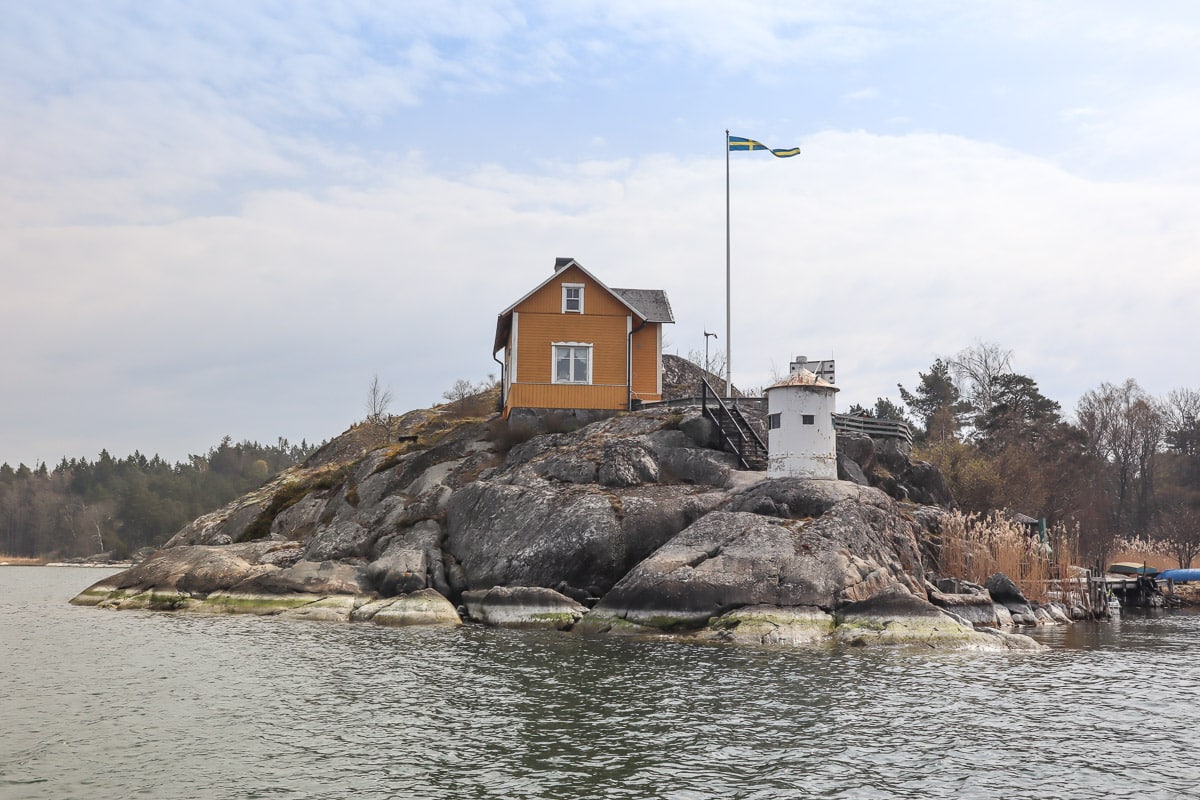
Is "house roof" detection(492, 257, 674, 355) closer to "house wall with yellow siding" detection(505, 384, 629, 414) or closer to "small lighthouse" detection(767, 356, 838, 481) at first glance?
"house wall with yellow siding" detection(505, 384, 629, 414)

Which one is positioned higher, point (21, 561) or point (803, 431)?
point (803, 431)

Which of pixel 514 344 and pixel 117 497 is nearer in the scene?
pixel 514 344

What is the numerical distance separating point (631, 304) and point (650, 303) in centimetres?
256

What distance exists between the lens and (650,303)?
51.6m

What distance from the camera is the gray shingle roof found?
49.2m

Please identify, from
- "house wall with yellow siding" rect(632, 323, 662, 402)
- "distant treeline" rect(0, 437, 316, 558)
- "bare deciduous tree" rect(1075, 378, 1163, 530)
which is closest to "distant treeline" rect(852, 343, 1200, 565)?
"bare deciduous tree" rect(1075, 378, 1163, 530)

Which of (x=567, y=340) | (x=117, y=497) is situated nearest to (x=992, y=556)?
(x=567, y=340)

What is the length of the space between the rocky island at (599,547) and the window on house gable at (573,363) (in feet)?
6.74

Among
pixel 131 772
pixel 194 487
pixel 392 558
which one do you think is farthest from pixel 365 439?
pixel 194 487

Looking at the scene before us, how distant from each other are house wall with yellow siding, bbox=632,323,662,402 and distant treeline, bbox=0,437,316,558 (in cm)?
7989

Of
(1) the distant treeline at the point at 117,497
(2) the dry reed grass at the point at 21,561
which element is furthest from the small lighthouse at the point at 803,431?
(2) the dry reed grass at the point at 21,561

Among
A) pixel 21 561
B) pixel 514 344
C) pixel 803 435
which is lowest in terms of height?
pixel 21 561

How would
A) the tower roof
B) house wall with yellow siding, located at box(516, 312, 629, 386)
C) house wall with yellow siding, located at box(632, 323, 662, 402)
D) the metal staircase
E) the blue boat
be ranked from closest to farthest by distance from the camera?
the tower roof
the metal staircase
house wall with yellow siding, located at box(516, 312, 629, 386)
the blue boat
house wall with yellow siding, located at box(632, 323, 662, 402)

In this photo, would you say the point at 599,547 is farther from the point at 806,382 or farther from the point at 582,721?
the point at 582,721
